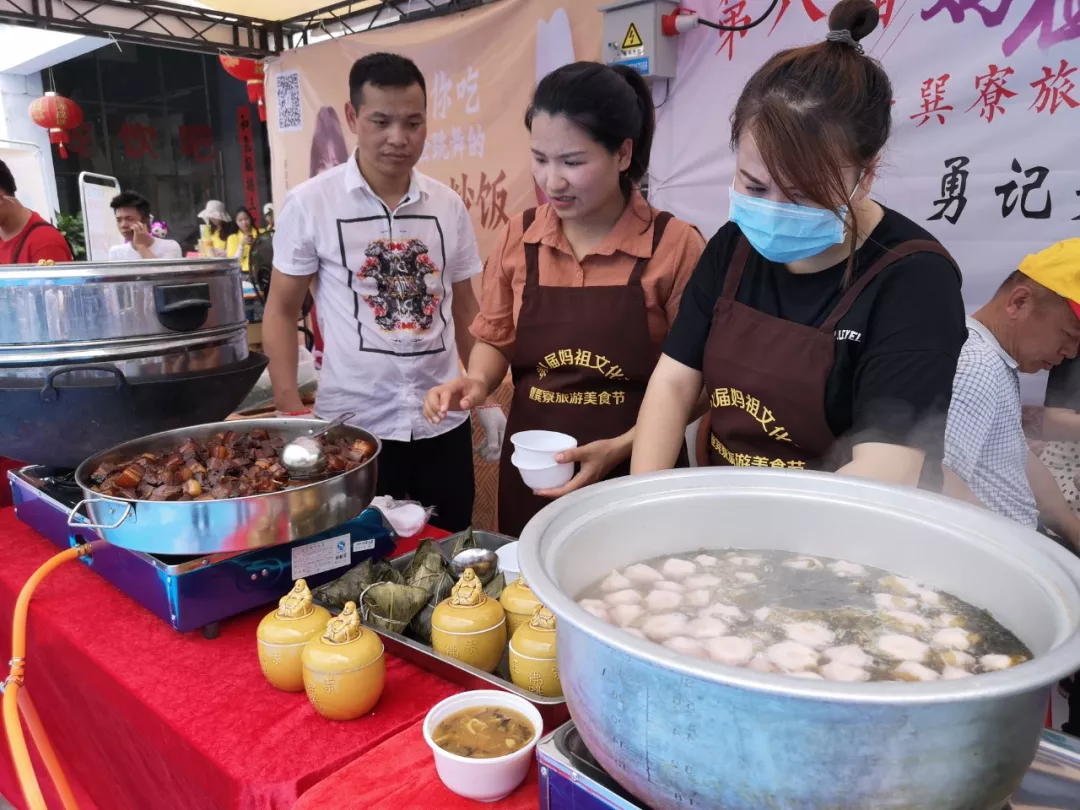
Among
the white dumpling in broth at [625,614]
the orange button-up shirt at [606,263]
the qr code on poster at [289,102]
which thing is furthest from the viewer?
the qr code on poster at [289,102]

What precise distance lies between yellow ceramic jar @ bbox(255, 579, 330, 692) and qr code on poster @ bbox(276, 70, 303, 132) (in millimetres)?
6473

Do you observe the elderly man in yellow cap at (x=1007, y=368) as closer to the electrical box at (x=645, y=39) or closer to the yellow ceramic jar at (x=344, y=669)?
the yellow ceramic jar at (x=344, y=669)

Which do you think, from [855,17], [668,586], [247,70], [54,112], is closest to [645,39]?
[855,17]

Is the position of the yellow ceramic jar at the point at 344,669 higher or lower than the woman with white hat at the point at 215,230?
lower

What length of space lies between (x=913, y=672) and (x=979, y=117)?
2.89m

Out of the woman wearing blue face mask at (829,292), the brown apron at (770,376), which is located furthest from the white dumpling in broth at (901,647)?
the brown apron at (770,376)

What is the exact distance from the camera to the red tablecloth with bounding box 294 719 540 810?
1038mm

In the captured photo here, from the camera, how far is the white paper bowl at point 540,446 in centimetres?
180

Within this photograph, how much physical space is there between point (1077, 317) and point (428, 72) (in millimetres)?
4601

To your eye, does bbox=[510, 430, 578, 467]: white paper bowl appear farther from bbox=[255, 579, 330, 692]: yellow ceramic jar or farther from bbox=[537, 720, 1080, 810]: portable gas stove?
bbox=[537, 720, 1080, 810]: portable gas stove

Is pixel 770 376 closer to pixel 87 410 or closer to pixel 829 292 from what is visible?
pixel 829 292

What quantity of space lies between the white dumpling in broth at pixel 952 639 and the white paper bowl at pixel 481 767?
A: 531mm

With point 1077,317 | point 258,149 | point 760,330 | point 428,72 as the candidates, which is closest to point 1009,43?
point 1077,317

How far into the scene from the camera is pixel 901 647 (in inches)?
35.1
